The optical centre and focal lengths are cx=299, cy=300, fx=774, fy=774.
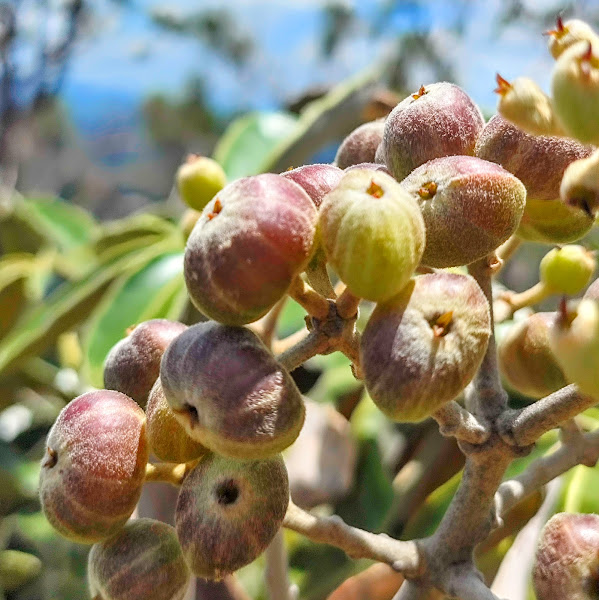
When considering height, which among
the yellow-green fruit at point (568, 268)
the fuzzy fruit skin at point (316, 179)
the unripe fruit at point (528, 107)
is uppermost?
the unripe fruit at point (528, 107)

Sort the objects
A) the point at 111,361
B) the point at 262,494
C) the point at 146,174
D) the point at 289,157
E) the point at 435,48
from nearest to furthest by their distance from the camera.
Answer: the point at 262,494 → the point at 111,361 → the point at 289,157 → the point at 435,48 → the point at 146,174

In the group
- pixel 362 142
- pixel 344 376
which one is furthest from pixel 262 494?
pixel 344 376

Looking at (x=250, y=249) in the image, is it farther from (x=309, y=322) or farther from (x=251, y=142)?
(x=251, y=142)

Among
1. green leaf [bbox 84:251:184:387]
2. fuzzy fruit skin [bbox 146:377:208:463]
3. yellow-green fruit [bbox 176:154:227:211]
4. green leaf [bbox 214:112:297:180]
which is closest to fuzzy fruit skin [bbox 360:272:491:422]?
fuzzy fruit skin [bbox 146:377:208:463]

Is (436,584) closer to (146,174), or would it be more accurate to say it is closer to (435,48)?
(435,48)

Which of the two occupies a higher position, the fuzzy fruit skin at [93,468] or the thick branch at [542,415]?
the thick branch at [542,415]

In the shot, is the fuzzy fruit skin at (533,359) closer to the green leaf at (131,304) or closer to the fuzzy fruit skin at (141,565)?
the fuzzy fruit skin at (141,565)

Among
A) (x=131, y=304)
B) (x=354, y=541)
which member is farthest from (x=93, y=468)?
(x=131, y=304)

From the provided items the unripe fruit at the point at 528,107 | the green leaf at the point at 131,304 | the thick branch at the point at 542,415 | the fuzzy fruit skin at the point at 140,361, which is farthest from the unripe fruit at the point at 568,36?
the green leaf at the point at 131,304
